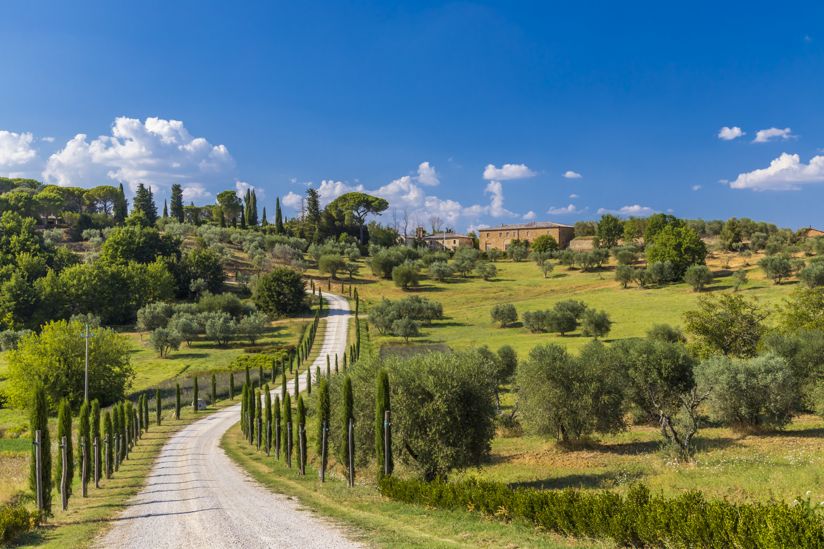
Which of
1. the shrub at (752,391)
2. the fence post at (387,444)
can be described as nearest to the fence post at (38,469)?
the fence post at (387,444)

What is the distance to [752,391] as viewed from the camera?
28484 mm

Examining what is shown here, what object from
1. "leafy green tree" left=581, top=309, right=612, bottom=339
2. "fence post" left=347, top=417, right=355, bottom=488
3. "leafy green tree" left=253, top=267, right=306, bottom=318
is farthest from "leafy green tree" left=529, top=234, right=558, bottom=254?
"fence post" left=347, top=417, right=355, bottom=488

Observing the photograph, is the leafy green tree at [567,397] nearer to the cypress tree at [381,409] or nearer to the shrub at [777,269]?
the cypress tree at [381,409]

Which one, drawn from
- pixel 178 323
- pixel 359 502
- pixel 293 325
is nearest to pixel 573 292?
pixel 293 325

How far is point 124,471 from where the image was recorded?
30.1 meters

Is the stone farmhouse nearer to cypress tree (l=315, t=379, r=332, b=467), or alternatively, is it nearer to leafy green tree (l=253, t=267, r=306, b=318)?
leafy green tree (l=253, t=267, r=306, b=318)

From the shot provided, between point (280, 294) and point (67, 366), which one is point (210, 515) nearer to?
point (67, 366)

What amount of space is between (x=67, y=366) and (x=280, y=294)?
43.4 m

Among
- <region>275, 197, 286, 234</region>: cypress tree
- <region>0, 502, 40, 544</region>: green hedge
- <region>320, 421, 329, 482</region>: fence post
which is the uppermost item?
<region>275, 197, 286, 234</region>: cypress tree

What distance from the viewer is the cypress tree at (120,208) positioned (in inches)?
6211

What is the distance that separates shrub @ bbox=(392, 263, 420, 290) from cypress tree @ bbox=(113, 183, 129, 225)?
85868 millimetres

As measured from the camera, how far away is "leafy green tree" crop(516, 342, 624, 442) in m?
28.3

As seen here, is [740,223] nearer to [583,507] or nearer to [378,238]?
[378,238]

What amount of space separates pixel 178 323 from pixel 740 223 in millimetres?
138331
